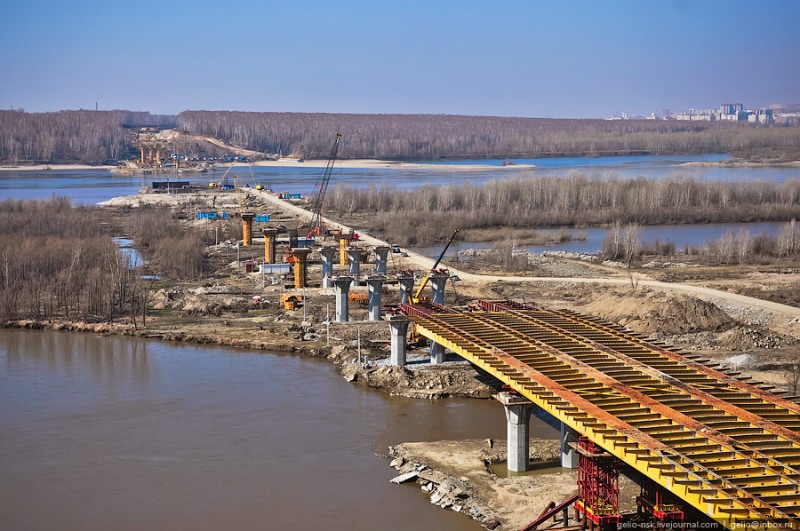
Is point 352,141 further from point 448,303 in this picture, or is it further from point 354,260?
point 448,303

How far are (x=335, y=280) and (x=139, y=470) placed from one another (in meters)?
15.7

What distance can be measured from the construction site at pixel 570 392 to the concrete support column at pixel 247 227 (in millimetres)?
15825

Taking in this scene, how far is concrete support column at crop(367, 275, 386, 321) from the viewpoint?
38156mm

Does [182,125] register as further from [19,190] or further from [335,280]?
[335,280]

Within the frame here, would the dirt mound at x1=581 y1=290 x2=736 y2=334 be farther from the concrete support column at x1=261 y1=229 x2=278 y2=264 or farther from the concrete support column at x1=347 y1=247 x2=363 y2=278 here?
the concrete support column at x1=261 y1=229 x2=278 y2=264

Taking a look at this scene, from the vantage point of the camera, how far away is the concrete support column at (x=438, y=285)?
37.7 m

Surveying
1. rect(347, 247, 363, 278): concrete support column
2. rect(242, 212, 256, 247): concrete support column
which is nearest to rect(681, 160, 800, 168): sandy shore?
rect(242, 212, 256, 247): concrete support column

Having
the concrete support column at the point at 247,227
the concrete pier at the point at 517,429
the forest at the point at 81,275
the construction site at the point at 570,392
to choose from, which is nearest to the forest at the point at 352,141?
the concrete support column at the point at 247,227

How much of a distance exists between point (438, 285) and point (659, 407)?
18455 mm

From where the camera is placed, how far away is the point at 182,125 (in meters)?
200

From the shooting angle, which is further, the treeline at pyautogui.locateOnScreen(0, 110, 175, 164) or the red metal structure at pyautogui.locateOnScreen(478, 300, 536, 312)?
the treeline at pyautogui.locateOnScreen(0, 110, 175, 164)

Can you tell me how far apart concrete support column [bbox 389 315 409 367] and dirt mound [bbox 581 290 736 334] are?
8812mm

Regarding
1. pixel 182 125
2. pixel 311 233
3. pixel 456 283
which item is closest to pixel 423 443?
pixel 456 283

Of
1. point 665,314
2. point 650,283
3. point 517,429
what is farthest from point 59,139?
point 517,429
